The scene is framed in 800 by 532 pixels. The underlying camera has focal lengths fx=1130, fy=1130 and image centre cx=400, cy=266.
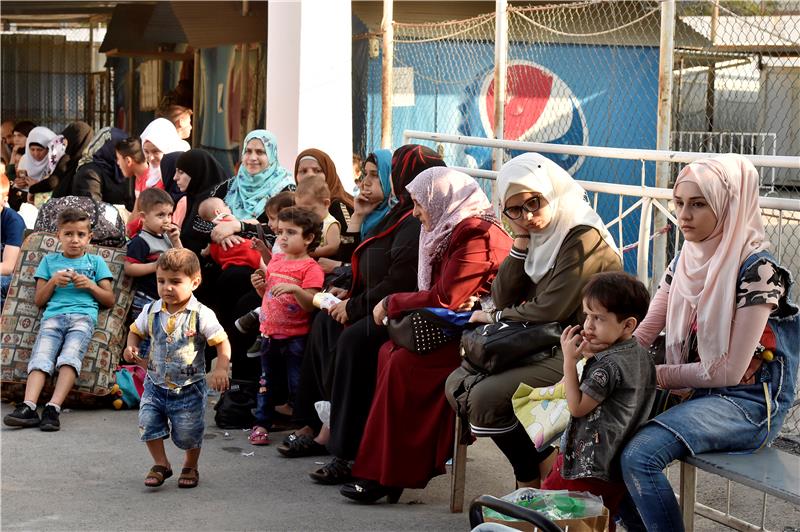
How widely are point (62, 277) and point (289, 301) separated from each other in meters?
1.56

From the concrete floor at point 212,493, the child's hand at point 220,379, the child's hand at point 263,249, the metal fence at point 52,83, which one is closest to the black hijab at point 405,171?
the child's hand at point 220,379

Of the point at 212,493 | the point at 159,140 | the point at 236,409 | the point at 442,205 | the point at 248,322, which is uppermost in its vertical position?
the point at 159,140

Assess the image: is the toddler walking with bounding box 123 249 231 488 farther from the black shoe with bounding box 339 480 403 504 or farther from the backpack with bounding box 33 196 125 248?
the backpack with bounding box 33 196 125 248

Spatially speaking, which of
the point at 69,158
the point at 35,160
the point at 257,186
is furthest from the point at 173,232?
the point at 35,160

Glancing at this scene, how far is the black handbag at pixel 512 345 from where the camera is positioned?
14.6ft

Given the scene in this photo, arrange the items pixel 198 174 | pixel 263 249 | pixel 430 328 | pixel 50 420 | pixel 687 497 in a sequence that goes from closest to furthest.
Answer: pixel 687 497 → pixel 430 328 → pixel 50 420 → pixel 263 249 → pixel 198 174

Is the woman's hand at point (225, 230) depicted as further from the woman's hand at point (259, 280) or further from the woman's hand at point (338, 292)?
the woman's hand at point (338, 292)

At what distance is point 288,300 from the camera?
616 cm

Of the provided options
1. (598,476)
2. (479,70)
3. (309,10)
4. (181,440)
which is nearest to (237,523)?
(181,440)

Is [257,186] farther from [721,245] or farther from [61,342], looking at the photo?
[721,245]

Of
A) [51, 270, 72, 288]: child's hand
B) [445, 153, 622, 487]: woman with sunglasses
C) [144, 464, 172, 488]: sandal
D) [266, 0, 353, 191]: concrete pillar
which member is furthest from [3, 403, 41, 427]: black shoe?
[266, 0, 353, 191]: concrete pillar

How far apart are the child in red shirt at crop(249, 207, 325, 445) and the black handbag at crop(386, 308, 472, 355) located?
1.21 metres

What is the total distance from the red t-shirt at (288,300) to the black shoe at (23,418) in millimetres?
1461

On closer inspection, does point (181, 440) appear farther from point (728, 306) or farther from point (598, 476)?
point (728, 306)
